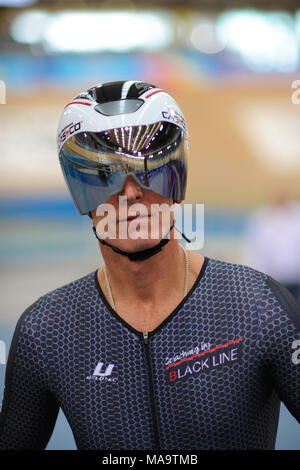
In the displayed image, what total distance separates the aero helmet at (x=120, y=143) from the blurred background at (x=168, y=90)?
1009 cm

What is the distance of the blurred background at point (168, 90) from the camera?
480 inches

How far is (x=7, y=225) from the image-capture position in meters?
13.1

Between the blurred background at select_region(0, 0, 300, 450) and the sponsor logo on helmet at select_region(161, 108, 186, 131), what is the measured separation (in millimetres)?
10076

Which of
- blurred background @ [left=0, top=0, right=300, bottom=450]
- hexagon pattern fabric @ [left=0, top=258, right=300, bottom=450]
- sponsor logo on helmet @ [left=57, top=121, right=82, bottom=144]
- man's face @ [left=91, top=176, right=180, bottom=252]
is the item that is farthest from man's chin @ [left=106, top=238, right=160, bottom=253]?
blurred background @ [left=0, top=0, right=300, bottom=450]

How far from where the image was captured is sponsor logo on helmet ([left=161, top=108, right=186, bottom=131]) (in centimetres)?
181

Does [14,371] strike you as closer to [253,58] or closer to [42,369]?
[42,369]

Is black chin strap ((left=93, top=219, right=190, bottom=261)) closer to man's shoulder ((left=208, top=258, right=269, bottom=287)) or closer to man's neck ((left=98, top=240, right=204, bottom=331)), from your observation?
man's neck ((left=98, top=240, right=204, bottom=331))

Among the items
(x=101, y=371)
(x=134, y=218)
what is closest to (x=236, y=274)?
(x=134, y=218)

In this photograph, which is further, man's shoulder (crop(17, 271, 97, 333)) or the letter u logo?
man's shoulder (crop(17, 271, 97, 333))

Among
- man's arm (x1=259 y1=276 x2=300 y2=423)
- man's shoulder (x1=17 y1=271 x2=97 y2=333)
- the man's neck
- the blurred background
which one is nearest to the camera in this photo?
man's arm (x1=259 y1=276 x2=300 y2=423)

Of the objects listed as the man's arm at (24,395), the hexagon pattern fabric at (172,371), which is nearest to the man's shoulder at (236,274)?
the hexagon pattern fabric at (172,371)

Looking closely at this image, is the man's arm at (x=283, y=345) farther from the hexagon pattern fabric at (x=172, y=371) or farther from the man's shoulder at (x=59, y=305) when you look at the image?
the man's shoulder at (x=59, y=305)

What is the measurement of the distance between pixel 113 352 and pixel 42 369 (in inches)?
9.1

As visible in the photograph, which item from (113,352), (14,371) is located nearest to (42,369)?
(14,371)
